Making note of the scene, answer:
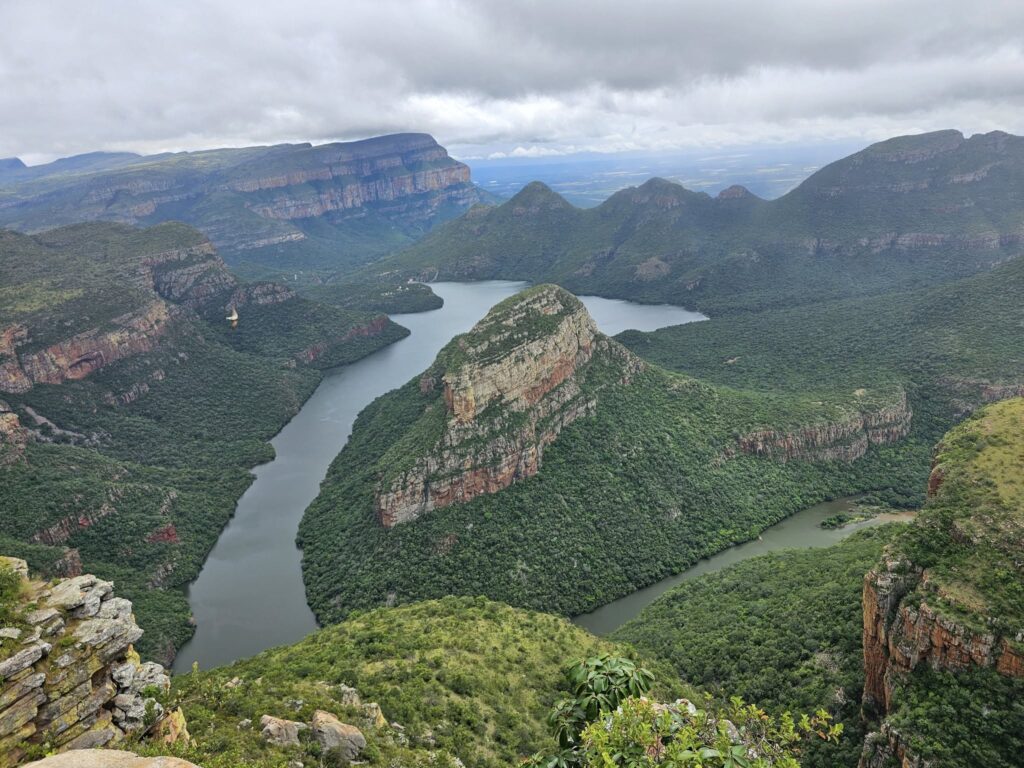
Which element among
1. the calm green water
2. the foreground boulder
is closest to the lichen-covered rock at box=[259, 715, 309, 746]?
the foreground boulder

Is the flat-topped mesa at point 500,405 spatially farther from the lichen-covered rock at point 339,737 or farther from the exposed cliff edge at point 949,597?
the exposed cliff edge at point 949,597

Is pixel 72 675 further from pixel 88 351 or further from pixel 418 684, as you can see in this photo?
pixel 88 351

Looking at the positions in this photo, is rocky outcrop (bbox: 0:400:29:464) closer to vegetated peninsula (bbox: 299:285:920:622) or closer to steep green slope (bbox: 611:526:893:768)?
vegetated peninsula (bbox: 299:285:920:622)

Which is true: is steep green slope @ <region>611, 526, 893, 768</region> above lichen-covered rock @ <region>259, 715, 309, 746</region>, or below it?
below

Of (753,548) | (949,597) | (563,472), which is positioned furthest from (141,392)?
(949,597)

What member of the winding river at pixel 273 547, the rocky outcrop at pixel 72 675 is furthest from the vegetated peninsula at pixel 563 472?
the rocky outcrop at pixel 72 675

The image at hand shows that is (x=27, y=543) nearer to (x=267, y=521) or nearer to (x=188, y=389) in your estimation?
(x=267, y=521)
